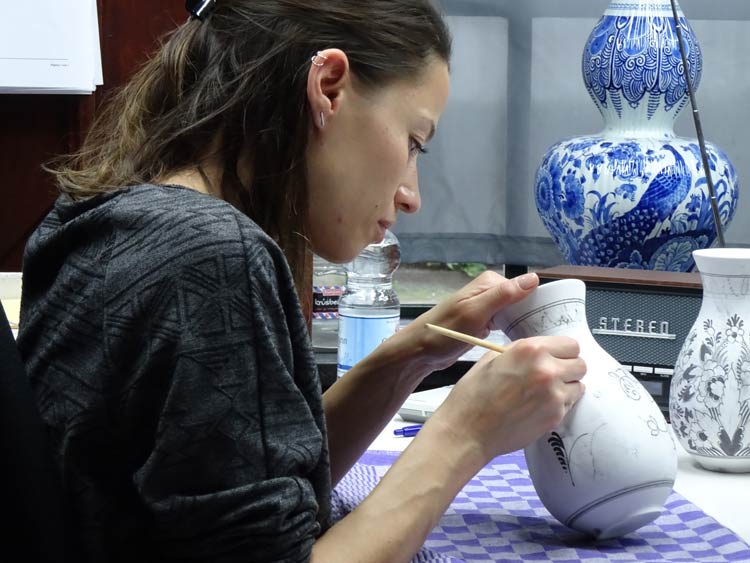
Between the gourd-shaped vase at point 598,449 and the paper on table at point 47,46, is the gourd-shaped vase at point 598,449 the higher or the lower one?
the lower one

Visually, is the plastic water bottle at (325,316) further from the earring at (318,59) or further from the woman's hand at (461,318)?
the earring at (318,59)

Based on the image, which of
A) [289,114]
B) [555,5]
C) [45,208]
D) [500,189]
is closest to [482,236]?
[500,189]

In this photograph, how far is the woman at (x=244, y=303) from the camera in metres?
0.79

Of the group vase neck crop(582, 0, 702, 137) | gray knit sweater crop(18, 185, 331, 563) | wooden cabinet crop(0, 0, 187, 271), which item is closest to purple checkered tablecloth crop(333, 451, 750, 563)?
gray knit sweater crop(18, 185, 331, 563)

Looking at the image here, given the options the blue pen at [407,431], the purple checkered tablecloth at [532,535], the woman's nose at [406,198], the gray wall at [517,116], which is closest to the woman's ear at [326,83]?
the woman's nose at [406,198]

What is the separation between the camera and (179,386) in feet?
2.54

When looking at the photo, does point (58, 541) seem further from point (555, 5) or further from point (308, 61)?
point (555, 5)

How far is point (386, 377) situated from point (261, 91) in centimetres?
36

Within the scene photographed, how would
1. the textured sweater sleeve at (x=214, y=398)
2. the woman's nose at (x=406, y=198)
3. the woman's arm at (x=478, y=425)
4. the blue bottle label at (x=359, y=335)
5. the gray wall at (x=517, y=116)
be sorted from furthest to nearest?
the gray wall at (x=517, y=116), the blue bottle label at (x=359, y=335), the woman's nose at (x=406, y=198), the woman's arm at (x=478, y=425), the textured sweater sleeve at (x=214, y=398)

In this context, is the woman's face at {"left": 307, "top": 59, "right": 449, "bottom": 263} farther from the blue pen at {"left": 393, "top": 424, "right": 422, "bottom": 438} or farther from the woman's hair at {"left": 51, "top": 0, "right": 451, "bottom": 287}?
the blue pen at {"left": 393, "top": 424, "right": 422, "bottom": 438}

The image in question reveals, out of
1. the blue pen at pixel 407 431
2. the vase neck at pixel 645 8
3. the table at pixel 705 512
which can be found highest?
Result: the vase neck at pixel 645 8

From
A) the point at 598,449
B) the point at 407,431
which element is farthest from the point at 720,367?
the point at 407,431

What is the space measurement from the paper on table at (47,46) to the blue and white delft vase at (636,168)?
714mm

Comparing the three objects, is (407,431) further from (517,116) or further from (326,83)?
(517,116)
